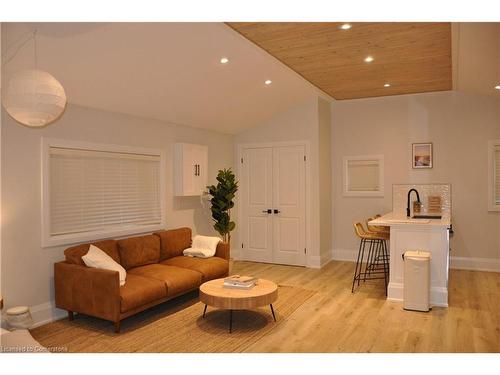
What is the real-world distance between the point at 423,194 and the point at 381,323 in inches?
127

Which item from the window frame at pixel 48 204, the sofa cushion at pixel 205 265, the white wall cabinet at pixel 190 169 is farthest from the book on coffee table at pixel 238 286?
the white wall cabinet at pixel 190 169

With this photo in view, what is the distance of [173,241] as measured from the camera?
5465mm

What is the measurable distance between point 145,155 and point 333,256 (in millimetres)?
3828

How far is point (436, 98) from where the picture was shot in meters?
6.54

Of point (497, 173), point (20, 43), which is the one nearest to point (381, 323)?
point (497, 173)

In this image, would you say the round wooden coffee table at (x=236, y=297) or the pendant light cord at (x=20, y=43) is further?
the round wooden coffee table at (x=236, y=297)

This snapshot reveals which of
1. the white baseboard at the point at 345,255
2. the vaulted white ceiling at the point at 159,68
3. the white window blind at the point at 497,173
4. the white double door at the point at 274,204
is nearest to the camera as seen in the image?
the vaulted white ceiling at the point at 159,68

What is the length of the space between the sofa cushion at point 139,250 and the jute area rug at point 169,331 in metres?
0.61

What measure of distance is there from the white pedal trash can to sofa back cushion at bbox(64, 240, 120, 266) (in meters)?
3.30

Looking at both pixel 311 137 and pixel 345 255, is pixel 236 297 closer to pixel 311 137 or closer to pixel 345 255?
pixel 311 137

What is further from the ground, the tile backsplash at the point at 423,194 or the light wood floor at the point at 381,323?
the tile backsplash at the point at 423,194

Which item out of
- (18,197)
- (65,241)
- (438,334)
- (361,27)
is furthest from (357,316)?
(18,197)

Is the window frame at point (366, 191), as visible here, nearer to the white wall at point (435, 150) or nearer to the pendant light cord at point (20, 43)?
the white wall at point (435, 150)

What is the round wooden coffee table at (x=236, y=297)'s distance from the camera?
3.82 meters
